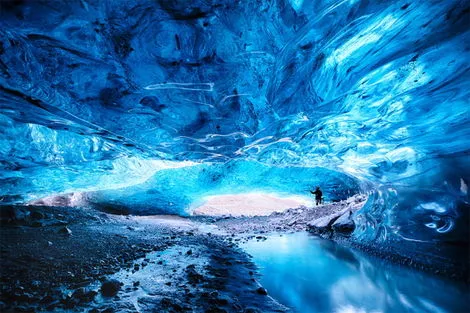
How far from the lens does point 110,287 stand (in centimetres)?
295

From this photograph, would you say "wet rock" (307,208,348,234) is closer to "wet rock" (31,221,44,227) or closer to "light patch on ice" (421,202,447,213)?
"light patch on ice" (421,202,447,213)

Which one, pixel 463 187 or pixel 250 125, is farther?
pixel 250 125

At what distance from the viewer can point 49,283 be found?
289 cm

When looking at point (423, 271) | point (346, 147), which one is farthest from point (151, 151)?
point (423, 271)

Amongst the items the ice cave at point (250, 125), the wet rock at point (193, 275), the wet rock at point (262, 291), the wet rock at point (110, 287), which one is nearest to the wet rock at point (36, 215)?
the ice cave at point (250, 125)

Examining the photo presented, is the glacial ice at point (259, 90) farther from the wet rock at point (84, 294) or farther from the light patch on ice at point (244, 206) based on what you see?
the light patch on ice at point (244, 206)

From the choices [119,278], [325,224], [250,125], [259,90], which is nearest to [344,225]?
[325,224]

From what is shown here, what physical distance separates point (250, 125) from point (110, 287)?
450cm

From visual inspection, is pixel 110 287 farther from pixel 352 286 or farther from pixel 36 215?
pixel 36 215

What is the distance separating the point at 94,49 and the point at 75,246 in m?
4.16

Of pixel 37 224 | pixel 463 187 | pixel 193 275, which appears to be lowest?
pixel 37 224

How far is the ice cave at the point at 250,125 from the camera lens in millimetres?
2777

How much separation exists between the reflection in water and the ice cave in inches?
1.5

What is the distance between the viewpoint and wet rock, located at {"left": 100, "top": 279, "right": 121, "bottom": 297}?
2770 mm
